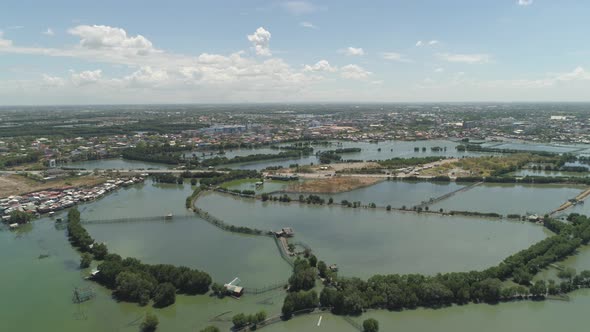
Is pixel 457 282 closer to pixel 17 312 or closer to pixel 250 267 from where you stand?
pixel 250 267

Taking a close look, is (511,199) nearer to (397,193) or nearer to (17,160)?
(397,193)

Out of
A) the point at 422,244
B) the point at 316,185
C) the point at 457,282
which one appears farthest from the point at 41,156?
the point at 457,282

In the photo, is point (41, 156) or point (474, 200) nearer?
point (474, 200)

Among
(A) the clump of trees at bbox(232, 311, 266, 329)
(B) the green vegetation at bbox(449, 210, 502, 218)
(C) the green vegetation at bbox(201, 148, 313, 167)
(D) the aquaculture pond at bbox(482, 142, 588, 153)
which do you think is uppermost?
(D) the aquaculture pond at bbox(482, 142, 588, 153)

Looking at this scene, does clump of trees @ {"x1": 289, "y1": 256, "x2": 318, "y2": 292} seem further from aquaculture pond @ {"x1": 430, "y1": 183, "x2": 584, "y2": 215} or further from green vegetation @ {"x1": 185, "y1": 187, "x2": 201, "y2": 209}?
aquaculture pond @ {"x1": 430, "y1": 183, "x2": 584, "y2": 215}

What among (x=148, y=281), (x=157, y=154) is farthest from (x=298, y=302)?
(x=157, y=154)

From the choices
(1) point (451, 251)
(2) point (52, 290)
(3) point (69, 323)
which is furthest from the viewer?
(1) point (451, 251)

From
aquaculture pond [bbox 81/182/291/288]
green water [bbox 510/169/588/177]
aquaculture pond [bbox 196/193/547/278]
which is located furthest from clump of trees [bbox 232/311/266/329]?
green water [bbox 510/169/588/177]
